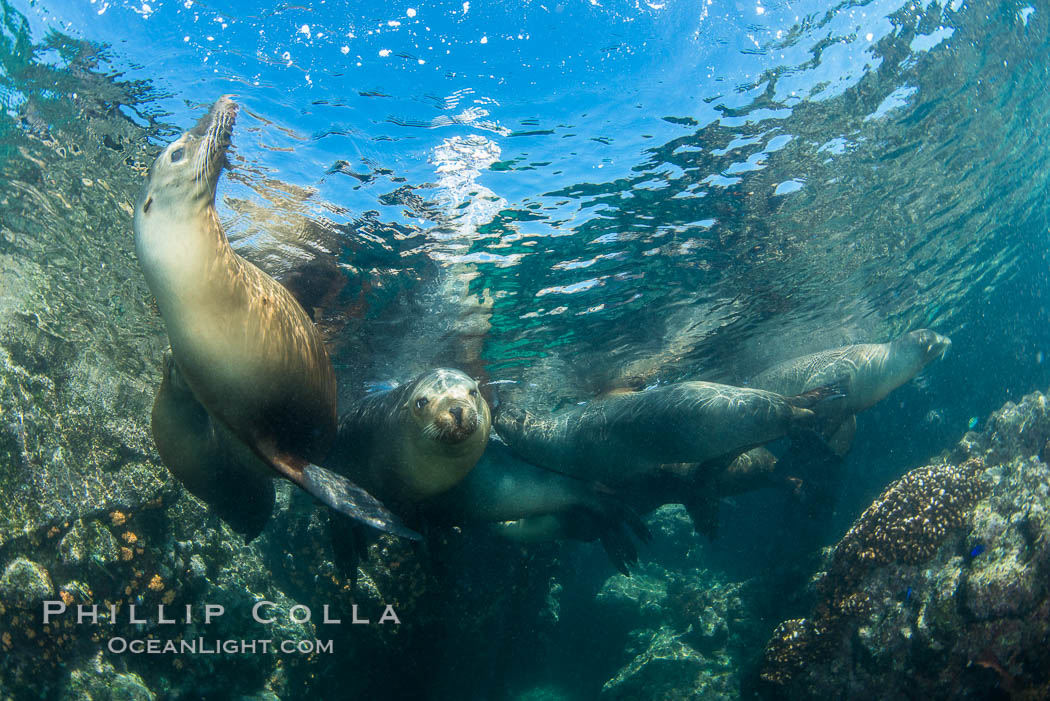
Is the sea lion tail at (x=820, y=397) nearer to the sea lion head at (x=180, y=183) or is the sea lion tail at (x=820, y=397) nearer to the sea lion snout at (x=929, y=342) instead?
the sea lion snout at (x=929, y=342)

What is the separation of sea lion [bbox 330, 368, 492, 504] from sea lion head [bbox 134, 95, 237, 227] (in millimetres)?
2283

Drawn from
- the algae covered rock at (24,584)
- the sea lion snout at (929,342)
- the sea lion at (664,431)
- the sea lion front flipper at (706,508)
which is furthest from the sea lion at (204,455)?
the sea lion snout at (929,342)

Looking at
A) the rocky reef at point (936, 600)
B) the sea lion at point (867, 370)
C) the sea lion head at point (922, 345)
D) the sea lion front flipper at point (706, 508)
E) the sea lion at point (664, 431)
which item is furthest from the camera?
the sea lion head at point (922, 345)

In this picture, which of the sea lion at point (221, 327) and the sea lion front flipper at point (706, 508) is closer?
the sea lion at point (221, 327)

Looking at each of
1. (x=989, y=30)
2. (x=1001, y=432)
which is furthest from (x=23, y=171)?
(x=1001, y=432)

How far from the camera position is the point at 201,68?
15.0ft

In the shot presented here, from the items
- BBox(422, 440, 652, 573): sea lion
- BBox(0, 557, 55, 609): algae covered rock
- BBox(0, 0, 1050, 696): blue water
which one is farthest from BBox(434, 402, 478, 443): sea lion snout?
BBox(0, 557, 55, 609): algae covered rock

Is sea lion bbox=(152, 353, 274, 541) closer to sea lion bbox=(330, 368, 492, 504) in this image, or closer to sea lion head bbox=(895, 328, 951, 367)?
sea lion bbox=(330, 368, 492, 504)

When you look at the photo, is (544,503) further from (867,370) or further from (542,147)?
(867,370)

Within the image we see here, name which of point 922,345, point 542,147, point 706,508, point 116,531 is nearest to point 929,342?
point 922,345

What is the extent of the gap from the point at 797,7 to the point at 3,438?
422 inches

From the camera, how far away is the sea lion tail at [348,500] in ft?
10.8

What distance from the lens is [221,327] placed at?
10.7 feet

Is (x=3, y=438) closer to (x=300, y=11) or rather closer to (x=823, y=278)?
(x=300, y=11)
